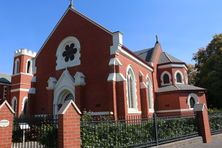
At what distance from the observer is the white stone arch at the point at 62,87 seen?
66.2 feet

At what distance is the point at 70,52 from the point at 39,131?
13.9 meters

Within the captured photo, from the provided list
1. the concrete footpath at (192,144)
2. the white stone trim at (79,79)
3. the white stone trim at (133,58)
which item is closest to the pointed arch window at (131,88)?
the white stone trim at (133,58)

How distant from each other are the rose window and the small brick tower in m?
12.0

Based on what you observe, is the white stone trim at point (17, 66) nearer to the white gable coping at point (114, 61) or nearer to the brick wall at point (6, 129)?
the white gable coping at point (114, 61)

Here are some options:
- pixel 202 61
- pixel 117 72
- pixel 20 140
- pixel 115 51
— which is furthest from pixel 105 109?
pixel 202 61

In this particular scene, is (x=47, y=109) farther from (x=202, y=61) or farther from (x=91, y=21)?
(x=202, y=61)

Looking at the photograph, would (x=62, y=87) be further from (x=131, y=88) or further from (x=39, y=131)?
(x=39, y=131)

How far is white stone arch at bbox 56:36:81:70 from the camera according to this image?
21117 millimetres

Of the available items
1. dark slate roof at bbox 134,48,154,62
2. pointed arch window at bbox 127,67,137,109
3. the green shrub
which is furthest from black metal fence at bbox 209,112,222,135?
dark slate roof at bbox 134,48,154,62

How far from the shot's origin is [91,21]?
20.8 meters

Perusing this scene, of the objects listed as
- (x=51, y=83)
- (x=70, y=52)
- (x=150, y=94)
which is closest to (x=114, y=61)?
(x=70, y=52)

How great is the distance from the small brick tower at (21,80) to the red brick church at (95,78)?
1001 cm

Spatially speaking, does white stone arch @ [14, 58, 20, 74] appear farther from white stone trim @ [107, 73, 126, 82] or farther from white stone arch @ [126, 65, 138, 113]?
white stone trim @ [107, 73, 126, 82]

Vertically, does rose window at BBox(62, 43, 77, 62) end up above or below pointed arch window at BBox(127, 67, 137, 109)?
above
